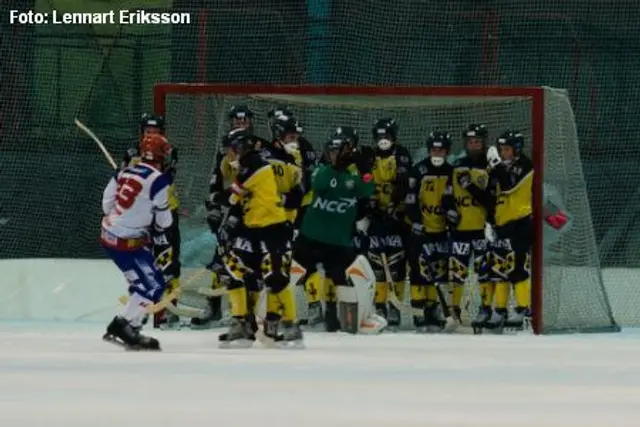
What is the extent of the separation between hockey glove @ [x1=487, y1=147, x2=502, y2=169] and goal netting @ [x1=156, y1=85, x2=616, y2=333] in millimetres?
351

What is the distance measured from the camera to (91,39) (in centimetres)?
1788

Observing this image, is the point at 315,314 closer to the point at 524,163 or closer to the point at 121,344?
the point at 524,163

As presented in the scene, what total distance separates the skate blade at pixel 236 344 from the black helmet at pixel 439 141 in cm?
242

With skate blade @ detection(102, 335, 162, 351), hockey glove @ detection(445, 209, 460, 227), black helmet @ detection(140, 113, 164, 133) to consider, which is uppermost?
black helmet @ detection(140, 113, 164, 133)

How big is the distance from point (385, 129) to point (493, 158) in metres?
0.76

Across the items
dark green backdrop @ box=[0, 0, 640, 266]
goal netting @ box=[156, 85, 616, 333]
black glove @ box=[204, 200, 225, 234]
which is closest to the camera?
black glove @ box=[204, 200, 225, 234]

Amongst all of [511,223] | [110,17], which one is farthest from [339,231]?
[110,17]

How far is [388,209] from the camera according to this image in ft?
43.4

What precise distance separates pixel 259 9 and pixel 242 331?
6.34 meters

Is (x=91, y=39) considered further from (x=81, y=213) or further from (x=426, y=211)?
(x=426, y=211)

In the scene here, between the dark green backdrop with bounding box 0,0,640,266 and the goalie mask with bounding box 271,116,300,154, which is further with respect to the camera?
the dark green backdrop with bounding box 0,0,640,266

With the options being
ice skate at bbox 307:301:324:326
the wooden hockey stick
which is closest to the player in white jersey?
the wooden hockey stick

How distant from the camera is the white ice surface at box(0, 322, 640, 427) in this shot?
7.07m

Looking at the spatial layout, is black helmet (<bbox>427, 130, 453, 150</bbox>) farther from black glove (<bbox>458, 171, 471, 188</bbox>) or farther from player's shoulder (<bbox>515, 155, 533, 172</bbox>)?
player's shoulder (<bbox>515, 155, 533, 172</bbox>)
